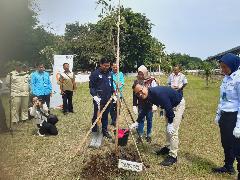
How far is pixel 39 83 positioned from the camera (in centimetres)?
1322

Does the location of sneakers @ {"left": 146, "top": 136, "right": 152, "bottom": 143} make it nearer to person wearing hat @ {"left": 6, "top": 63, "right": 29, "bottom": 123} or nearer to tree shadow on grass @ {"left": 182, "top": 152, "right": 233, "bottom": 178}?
tree shadow on grass @ {"left": 182, "top": 152, "right": 233, "bottom": 178}

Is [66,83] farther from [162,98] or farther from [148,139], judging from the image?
[162,98]

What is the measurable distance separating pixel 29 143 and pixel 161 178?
4.59m

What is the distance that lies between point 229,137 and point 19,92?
27.7 feet

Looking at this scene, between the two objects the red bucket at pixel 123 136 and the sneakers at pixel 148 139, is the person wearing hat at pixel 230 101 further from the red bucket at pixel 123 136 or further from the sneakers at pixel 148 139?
the sneakers at pixel 148 139

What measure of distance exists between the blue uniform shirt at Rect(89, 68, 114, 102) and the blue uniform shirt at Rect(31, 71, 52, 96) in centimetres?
376

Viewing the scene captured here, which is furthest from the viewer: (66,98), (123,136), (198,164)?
(66,98)

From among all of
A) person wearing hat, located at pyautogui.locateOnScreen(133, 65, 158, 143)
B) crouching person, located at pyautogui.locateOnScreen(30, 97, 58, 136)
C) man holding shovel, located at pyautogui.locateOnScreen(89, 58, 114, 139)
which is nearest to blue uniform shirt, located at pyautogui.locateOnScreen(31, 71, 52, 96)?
crouching person, located at pyautogui.locateOnScreen(30, 97, 58, 136)

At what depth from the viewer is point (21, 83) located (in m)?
13.2

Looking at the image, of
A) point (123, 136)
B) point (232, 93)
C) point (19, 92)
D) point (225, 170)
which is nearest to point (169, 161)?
point (225, 170)

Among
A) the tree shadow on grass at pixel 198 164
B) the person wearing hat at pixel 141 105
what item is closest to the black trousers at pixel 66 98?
the person wearing hat at pixel 141 105

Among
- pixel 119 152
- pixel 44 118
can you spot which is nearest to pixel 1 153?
pixel 44 118

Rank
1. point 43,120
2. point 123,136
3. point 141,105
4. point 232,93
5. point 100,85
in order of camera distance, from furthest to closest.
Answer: point 43,120, point 100,85, point 141,105, point 123,136, point 232,93

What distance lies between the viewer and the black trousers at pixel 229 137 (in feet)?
22.2
